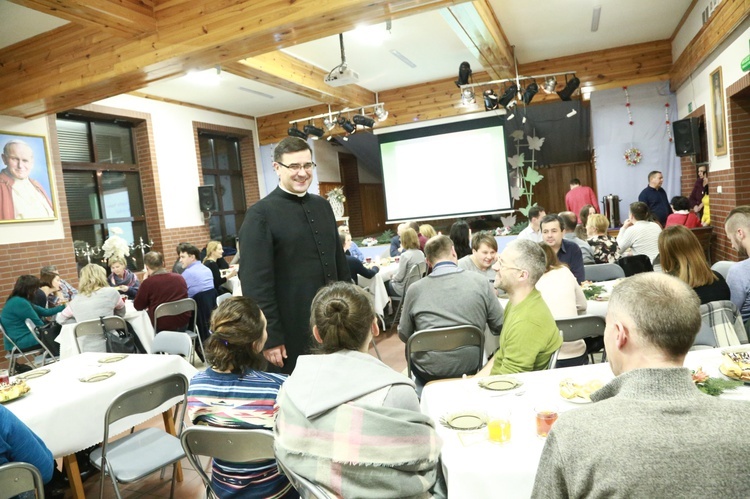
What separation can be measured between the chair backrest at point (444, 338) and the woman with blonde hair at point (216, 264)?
169 inches

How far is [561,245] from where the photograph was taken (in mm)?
4375

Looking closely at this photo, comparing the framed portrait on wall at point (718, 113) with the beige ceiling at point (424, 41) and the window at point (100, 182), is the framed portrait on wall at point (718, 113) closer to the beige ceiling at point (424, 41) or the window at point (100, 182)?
the beige ceiling at point (424, 41)

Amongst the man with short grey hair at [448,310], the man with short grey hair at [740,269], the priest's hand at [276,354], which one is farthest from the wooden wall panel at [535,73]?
the priest's hand at [276,354]

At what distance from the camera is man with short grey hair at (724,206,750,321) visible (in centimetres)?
283

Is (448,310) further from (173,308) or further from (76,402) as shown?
(173,308)

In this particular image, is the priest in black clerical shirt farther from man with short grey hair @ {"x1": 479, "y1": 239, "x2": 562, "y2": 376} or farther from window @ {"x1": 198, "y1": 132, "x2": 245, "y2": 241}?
window @ {"x1": 198, "y1": 132, "x2": 245, "y2": 241}

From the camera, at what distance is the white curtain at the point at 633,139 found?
30.7 ft

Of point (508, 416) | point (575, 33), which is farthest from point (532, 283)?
point (575, 33)

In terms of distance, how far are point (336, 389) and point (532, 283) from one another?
4.35ft

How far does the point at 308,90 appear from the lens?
8273 mm

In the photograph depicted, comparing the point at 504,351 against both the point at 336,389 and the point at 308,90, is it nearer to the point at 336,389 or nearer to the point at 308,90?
the point at 336,389

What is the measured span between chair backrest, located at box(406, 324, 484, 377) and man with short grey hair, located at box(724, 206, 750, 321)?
4.75ft

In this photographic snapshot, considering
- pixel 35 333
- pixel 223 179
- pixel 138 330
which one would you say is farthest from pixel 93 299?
pixel 223 179

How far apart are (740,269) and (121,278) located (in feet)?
21.9
